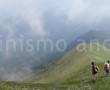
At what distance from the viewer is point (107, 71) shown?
84.9 metres

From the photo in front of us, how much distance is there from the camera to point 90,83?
79.2 m

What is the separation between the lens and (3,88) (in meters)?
75.9

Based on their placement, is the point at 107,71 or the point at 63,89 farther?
the point at 107,71

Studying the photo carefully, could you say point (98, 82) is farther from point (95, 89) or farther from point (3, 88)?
point (3, 88)

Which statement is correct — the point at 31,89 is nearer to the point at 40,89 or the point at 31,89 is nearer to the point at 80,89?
the point at 40,89

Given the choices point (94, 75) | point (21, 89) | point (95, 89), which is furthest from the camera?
point (94, 75)

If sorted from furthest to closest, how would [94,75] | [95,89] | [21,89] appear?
[94,75] < [21,89] < [95,89]

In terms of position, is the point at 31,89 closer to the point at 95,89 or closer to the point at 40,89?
the point at 40,89

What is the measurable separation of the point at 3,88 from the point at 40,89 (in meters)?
7.92

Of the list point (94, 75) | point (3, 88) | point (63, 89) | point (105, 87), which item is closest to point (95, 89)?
point (105, 87)

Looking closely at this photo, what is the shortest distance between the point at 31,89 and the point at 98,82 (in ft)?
45.1

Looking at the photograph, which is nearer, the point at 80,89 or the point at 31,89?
the point at 80,89

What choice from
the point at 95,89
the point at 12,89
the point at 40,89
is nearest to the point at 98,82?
the point at 95,89

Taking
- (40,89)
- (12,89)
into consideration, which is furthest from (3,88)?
(40,89)
